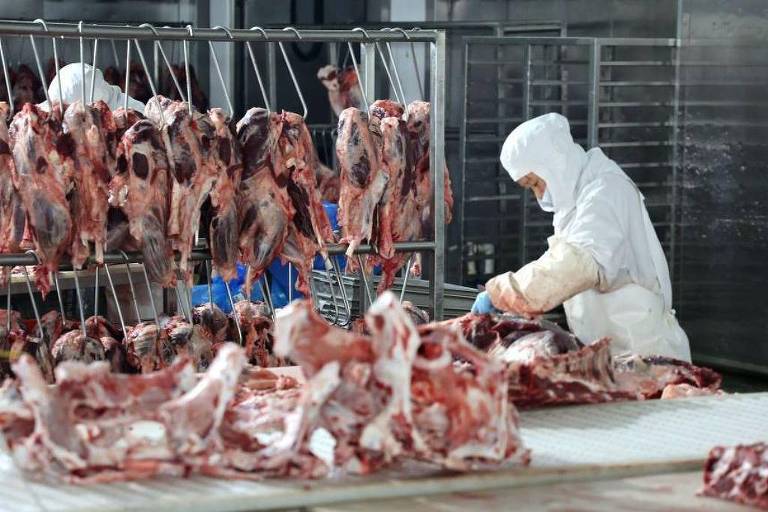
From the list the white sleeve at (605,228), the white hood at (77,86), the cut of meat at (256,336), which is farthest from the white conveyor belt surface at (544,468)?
the white hood at (77,86)

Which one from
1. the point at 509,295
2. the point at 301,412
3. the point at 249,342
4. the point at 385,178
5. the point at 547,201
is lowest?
the point at 249,342

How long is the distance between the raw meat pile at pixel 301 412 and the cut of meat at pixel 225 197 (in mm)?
2331

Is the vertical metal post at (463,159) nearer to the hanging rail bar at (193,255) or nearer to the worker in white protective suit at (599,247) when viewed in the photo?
the worker in white protective suit at (599,247)

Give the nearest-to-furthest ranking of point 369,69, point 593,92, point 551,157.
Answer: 1. point 551,157
2. point 369,69
3. point 593,92

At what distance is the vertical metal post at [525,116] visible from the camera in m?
8.63

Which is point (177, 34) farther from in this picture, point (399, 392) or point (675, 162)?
point (675, 162)

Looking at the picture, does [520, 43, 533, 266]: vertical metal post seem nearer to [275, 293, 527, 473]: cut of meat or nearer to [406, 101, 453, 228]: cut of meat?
[406, 101, 453, 228]: cut of meat

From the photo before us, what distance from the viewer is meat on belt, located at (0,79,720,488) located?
7.94 ft

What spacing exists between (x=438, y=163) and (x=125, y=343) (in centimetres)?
142

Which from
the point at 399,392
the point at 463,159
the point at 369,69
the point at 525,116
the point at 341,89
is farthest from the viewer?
the point at 341,89

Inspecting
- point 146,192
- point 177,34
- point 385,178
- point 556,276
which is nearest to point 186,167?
point 146,192

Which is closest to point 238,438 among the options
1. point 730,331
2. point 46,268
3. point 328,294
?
point 46,268

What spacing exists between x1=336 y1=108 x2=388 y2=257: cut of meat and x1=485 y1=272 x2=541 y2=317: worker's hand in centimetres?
55

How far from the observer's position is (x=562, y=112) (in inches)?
363
